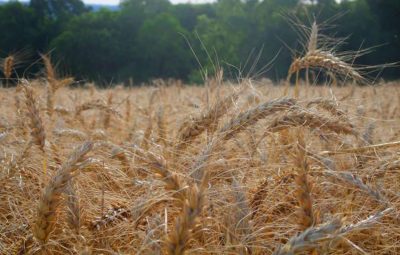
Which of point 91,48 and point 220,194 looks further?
point 91,48

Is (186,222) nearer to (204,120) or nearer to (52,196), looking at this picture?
(52,196)

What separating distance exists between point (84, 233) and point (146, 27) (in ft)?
111

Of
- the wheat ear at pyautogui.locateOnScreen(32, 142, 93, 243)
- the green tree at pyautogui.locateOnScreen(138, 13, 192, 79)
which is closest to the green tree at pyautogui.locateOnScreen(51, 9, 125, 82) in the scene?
the green tree at pyautogui.locateOnScreen(138, 13, 192, 79)

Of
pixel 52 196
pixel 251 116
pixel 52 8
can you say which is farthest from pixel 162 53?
pixel 52 196

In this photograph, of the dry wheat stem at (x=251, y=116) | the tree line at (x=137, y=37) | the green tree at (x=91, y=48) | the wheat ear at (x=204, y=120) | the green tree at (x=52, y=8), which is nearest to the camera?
the dry wheat stem at (x=251, y=116)

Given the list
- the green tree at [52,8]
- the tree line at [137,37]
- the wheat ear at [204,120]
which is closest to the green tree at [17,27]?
the tree line at [137,37]

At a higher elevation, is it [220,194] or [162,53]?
[220,194]

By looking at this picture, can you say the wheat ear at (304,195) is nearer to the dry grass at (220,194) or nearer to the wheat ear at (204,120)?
the dry grass at (220,194)

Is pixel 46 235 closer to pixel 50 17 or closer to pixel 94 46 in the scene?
pixel 94 46

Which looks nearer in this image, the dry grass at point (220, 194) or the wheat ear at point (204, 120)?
the dry grass at point (220, 194)

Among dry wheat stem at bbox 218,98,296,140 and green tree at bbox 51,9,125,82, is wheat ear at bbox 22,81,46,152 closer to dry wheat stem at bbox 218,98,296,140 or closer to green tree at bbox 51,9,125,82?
dry wheat stem at bbox 218,98,296,140

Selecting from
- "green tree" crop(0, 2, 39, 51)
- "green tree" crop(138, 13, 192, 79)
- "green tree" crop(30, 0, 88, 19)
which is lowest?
"green tree" crop(138, 13, 192, 79)

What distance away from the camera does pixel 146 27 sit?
33.8 m

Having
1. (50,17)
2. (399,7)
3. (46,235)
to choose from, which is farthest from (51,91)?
(50,17)
